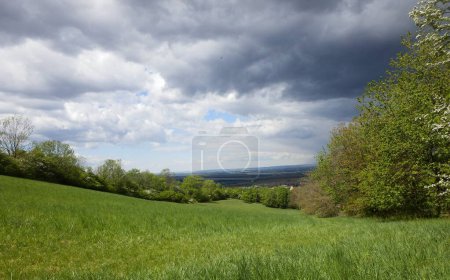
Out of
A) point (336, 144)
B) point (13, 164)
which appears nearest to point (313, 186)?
point (336, 144)

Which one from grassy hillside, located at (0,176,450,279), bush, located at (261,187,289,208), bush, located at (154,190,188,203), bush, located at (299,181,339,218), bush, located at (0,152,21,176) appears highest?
bush, located at (0,152,21,176)

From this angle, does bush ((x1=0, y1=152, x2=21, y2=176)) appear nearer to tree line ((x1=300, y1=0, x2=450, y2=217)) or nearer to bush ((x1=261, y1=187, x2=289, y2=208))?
tree line ((x1=300, y1=0, x2=450, y2=217))

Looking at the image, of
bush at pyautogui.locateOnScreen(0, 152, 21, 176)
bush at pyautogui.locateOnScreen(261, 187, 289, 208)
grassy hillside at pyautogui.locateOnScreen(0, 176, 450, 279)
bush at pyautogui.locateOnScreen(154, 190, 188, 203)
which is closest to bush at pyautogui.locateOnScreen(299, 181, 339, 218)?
grassy hillside at pyautogui.locateOnScreen(0, 176, 450, 279)

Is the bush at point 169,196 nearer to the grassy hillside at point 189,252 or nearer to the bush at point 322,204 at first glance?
the bush at point 322,204

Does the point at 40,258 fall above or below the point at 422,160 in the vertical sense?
below

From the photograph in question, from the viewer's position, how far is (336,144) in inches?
1447

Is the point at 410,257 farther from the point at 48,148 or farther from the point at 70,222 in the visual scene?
the point at 48,148

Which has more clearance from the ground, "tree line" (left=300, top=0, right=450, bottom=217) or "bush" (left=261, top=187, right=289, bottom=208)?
"tree line" (left=300, top=0, right=450, bottom=217)

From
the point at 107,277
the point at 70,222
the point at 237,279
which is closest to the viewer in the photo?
the point at 237,279

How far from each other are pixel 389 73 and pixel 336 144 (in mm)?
12058

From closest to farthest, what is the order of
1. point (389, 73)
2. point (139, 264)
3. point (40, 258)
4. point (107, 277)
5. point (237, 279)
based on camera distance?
point (237, 279) < point (107, 277) < point (139, 264) < point (40, 258) < point (389, 73)

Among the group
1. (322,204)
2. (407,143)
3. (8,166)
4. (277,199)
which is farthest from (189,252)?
(277,199)

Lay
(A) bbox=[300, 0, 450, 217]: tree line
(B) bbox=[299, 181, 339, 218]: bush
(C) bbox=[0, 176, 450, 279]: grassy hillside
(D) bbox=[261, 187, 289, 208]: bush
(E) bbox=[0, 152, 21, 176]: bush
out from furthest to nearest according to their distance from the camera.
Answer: (D) bbox=[261, 187, 289, 208]: bush, (E) bbox=[0, 152, 21, 176]: bush, (B) bbox=[299, 181, 339, 218]: bush, (A) bbox=[300, 0, 450, 217]: tree line, (C) bbox=[0, 176, 450, 279]: grassy hillside

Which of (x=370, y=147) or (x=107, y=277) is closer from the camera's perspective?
(x=107, y=277)
